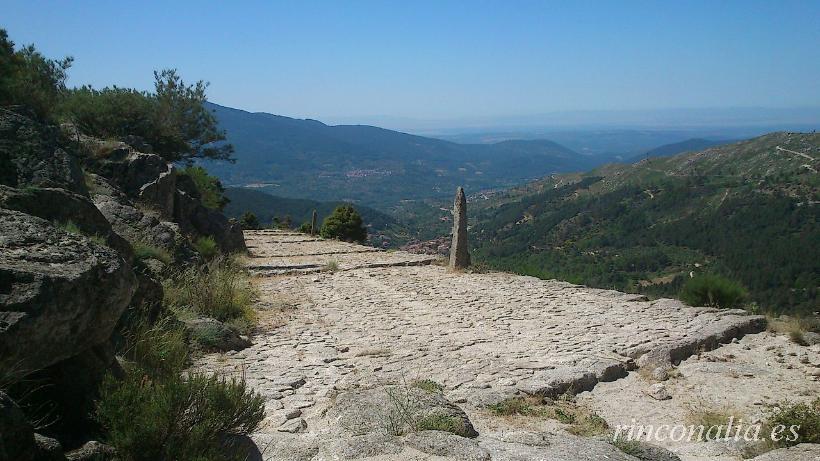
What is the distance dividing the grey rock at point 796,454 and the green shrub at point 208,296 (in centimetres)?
676

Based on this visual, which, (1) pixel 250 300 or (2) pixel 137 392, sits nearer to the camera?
(2) pixel 137 392

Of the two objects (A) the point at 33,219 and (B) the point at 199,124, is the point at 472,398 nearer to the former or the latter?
(A) the point at 33,219

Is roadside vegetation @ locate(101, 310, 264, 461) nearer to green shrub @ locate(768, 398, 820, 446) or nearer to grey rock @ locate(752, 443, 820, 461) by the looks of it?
grey rock @ locate(752, 443, 820, 461)

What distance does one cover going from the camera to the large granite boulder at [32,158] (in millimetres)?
Result: 6828

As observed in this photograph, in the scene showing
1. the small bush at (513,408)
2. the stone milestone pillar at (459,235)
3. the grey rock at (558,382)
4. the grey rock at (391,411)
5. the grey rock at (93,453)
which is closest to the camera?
the grey rock at (93,453)

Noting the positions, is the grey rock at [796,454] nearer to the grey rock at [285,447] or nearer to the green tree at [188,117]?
the grey rock at [285,447]

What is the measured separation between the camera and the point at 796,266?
39.7 metres

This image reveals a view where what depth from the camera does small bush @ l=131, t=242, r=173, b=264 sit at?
337 inches

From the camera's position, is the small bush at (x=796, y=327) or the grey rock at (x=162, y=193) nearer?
the small bush at (x=796, y=327)

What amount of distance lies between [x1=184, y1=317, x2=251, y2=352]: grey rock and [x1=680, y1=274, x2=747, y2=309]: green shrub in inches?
286

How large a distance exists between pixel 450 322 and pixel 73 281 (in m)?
6.35

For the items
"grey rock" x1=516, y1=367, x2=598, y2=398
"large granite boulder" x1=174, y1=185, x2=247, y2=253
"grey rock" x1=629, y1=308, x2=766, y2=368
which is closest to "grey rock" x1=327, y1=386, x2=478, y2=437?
"grey rock" x1=516, y1=367, x2=598, y2=398

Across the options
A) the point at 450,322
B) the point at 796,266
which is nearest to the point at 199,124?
the point at 450,322

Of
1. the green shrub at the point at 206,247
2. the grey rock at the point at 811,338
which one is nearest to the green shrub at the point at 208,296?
the green shrub at the point at 206,247
